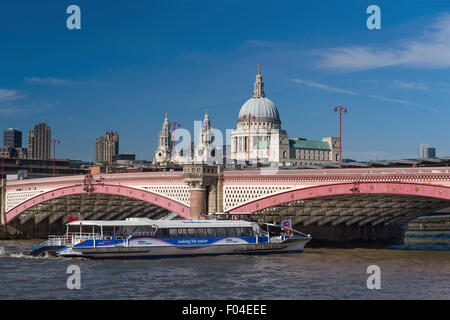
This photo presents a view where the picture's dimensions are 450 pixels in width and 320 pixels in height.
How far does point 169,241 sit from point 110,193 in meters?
25.0

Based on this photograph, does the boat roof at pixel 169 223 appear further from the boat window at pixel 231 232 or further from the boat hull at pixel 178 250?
the boat hull at pixel 178 250

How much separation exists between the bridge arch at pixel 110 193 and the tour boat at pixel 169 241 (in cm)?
933

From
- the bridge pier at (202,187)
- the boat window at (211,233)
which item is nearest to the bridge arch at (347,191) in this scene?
the bridge pier at (202,187)

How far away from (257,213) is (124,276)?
23.8m

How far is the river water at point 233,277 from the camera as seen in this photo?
38.9 meters

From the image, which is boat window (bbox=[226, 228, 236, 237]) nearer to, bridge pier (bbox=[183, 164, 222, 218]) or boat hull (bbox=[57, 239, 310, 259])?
boat hull (bbox=[57, 239, 310, 259])

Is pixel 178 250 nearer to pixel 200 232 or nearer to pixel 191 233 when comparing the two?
pixel 191 233

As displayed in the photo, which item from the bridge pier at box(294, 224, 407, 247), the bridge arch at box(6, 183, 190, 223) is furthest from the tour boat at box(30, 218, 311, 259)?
the bridge pier at box(294, 224, 407, 247)

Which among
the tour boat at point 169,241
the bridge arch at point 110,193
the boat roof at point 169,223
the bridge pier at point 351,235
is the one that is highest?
the bridge arch at point 110,193

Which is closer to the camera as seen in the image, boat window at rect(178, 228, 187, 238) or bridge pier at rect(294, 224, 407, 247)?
boat window at rect(178, 228, 187, 238)

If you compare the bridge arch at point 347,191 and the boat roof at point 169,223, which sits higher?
the bridge arch at point 347,191

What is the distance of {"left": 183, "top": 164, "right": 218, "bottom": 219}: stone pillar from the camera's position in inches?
2672

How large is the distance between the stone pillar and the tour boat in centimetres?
575
